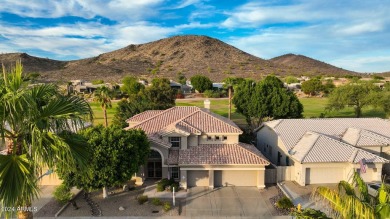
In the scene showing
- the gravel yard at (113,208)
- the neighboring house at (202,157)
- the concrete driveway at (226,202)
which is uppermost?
the neighboring house at (202,157)

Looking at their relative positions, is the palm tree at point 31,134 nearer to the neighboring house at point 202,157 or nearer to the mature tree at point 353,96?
the neighboring house at point 202,157

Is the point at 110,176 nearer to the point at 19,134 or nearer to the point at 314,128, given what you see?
the point at 19,134

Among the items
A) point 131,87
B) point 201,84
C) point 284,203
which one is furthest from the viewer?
point 201,84

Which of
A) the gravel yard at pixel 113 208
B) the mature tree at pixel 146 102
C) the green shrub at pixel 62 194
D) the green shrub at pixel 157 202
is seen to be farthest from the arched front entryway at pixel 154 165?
the mature tree at pixel 146 102

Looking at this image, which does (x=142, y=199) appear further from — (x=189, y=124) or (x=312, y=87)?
(x=312, y=87)

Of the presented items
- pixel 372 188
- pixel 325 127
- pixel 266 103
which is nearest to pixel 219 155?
pixel 372 188

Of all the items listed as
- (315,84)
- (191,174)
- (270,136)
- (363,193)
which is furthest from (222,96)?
(363,193)

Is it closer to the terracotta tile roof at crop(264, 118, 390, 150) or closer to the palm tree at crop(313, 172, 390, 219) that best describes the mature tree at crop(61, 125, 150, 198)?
the terracotta tile roof at crop(264, 118, 390, 150)
